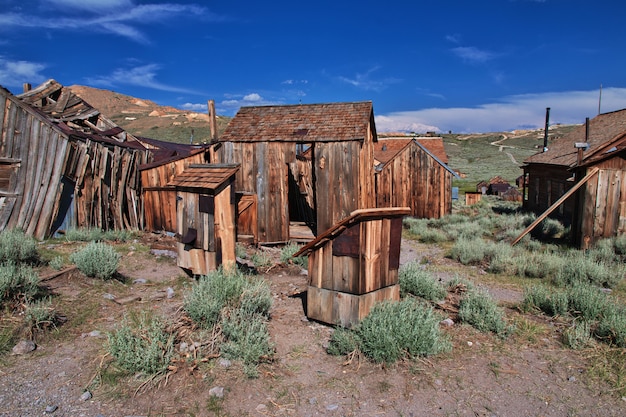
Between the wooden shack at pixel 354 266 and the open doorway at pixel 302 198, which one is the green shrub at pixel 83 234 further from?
the wooden shack at pixel 354 266

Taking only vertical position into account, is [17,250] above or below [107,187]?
below

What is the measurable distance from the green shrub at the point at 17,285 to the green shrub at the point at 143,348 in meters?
1.71

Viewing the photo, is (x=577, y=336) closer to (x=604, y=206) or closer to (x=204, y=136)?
(x=604, y=206)

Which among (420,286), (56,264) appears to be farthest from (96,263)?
(420,286)

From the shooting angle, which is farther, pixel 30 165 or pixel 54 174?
pixel 54 174

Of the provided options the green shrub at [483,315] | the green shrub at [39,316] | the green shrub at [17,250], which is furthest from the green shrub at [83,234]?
the green shrub at [483,315]

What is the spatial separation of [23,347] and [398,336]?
12.7 feet

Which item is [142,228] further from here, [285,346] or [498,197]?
[498,197]

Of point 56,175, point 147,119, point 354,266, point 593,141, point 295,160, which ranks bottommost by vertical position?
point 354,266

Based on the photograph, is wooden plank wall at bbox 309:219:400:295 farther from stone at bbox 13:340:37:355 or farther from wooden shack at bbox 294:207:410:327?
stone at bbox 13:340:37:355

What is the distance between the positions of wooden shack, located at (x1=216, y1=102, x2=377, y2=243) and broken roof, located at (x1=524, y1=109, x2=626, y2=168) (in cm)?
674

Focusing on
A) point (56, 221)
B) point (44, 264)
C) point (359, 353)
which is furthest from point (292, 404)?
point (56, 221)

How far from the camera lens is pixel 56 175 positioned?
32.9 feet

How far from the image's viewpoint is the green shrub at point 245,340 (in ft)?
14.2
